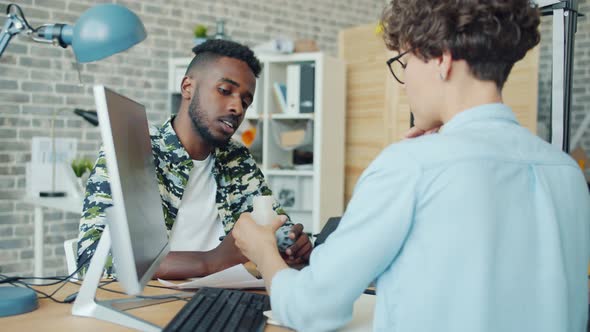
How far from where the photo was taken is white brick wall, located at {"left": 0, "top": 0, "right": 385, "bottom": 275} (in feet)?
11.8

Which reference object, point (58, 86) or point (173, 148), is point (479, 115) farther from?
point (58, 86)

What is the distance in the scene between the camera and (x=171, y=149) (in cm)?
176

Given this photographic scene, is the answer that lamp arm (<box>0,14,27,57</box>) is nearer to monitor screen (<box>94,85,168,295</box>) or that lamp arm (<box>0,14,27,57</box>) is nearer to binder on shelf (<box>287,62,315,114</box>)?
monitor screen (<box>94,85,168,295</box>)

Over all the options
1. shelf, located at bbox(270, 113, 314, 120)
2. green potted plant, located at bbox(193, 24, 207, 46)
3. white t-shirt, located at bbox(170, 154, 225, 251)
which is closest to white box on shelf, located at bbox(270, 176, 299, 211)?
shelf, located at bbox(270, 113, 314, 120)

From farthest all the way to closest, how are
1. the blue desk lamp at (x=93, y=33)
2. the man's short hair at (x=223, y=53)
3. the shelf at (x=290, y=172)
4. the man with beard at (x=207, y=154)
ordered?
the shelf at (x=290, y=172) → the man's short hair at (x=223, y=53) → the man with beard at (x=207, y=154) → the blue desk lamp at (x=93, y=33)

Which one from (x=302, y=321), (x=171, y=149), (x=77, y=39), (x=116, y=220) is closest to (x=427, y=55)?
(x=302, y=321)

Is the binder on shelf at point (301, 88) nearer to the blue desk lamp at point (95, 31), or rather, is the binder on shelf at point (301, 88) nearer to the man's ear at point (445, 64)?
the blue desk lamp at point (95, 31)

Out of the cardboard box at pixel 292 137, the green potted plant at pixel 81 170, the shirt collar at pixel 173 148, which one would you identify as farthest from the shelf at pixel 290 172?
the shirt collar at pixel 173 148

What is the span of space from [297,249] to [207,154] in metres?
0.54

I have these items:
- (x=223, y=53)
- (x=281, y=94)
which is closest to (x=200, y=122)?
(x=223, y=53)

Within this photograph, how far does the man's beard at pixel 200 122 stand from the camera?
1822 mm

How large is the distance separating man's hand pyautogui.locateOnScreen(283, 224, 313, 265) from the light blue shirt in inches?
25.2

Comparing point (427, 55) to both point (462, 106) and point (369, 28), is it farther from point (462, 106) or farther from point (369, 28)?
point (369, 28)

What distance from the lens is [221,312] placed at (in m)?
1.07
